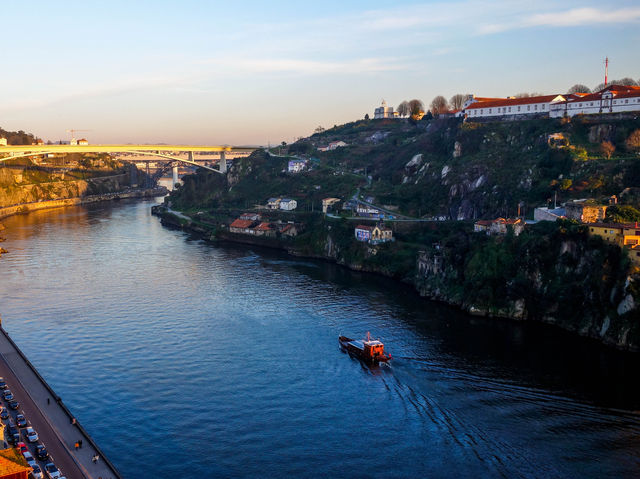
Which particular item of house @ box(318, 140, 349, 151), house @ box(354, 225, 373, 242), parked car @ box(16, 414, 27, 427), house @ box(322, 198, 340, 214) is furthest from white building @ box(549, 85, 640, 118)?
parked car @ box(16, 414, 27, 427)

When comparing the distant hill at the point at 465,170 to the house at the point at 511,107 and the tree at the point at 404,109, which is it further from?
the tree at the point at 404,109

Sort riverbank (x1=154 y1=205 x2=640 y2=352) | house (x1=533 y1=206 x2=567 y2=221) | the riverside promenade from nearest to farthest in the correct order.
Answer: the riverside promenade, riverbank (x1=154 y1=205 x2=640 y2=352), house (x1=533 y1=206 x2=567 y2=221)

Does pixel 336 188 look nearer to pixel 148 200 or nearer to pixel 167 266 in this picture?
pixel 167 266

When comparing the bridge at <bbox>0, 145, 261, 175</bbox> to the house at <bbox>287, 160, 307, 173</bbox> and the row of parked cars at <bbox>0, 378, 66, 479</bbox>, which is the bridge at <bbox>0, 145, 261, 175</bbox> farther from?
the row of parked cars at <bbox>0, 378, 66, 479</bbox>

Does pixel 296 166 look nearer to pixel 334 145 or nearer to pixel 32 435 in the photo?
pixel 334 145

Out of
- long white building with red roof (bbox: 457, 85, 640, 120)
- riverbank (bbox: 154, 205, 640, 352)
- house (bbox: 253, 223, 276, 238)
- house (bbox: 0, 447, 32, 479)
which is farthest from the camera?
house (bbox: 253, 223, 276, 238)

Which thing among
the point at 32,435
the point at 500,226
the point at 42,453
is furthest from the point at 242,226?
the point at 42,453
